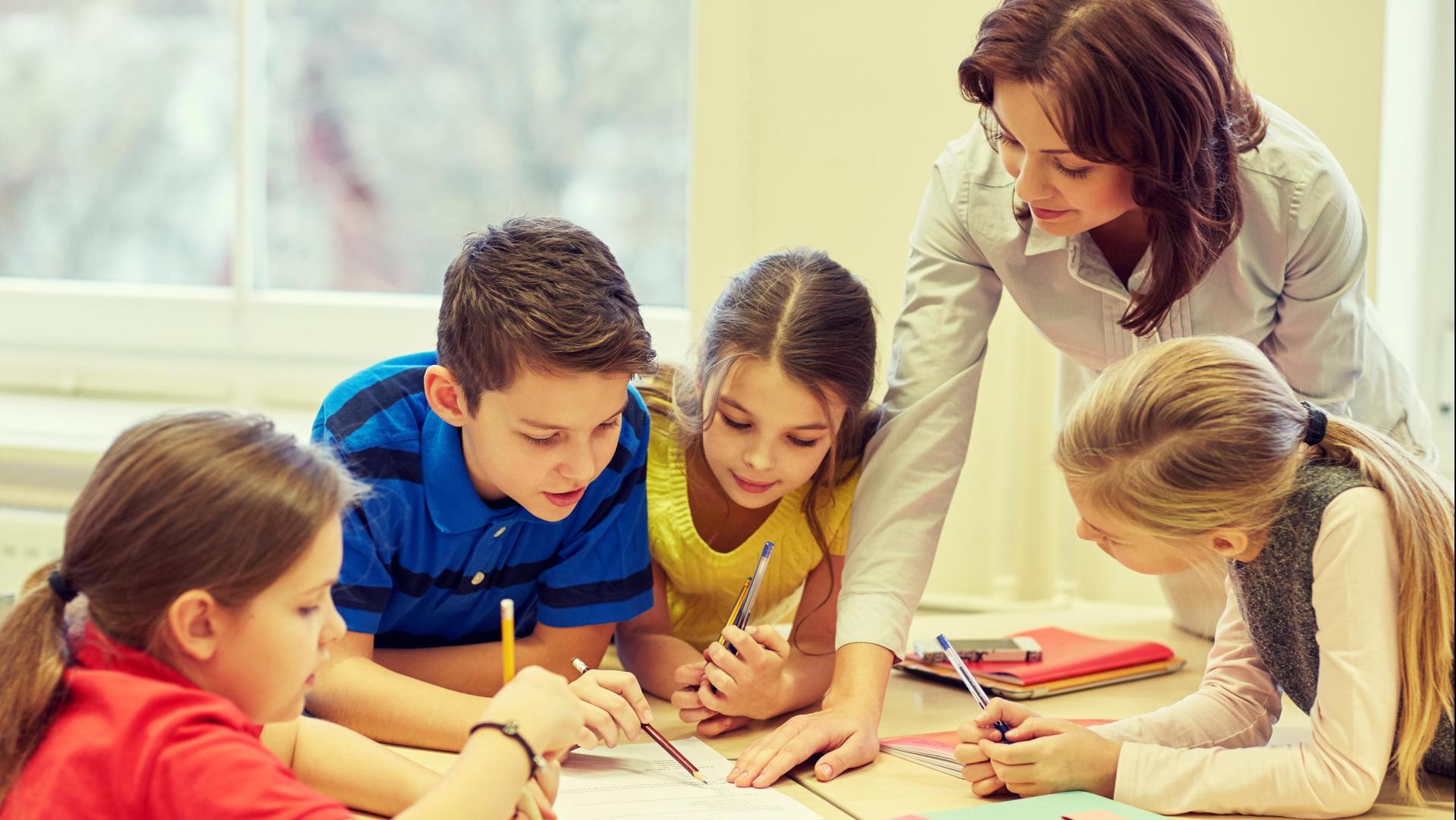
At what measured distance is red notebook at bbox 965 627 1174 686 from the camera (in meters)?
1.52

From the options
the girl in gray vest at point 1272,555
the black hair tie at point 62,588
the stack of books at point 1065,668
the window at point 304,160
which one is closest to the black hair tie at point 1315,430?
the girl in gray vest at point 1272,555

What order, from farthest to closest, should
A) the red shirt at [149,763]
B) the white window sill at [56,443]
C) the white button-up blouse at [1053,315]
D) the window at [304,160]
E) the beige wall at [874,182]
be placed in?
the window at [304,160], the white window sill at [56,443], the beige wall at [874,182], the white button-up blouse at [1053,315], the red shirt at [149,763]

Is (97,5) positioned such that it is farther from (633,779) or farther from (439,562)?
(633,779)

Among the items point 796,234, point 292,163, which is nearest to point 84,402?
point 292,163

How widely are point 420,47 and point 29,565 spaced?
4.12 ft

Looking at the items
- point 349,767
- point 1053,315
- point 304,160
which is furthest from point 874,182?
point 349,767

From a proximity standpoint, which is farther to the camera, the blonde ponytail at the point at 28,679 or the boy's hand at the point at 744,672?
the boy's hand at the point at 744,672

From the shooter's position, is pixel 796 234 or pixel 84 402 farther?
pixel 84 402

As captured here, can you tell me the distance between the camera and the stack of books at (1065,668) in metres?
1.51

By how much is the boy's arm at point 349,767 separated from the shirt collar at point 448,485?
0.25 m

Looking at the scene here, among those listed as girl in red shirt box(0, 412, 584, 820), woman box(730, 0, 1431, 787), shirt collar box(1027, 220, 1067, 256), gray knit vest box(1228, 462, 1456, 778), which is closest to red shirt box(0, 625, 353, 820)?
girl in red shirt box(0, 412, 584, 820)

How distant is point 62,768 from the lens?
33.5 inches

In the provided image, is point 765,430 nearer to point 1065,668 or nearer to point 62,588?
point 1065,668

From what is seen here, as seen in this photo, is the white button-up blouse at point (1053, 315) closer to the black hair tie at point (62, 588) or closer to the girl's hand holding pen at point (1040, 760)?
the girl's hand holding pen at point (1040, 760)
